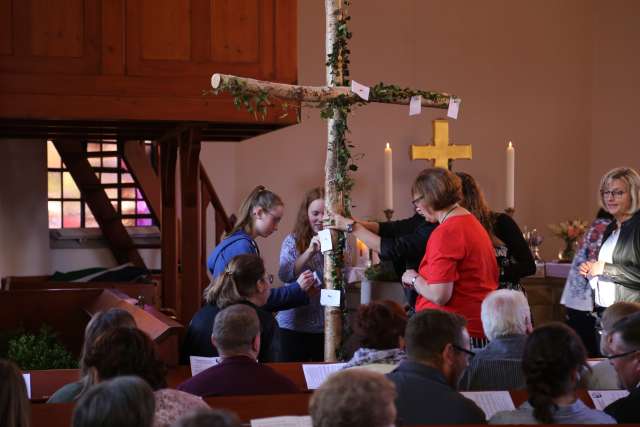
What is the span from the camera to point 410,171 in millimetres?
9734

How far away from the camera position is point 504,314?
350 cm

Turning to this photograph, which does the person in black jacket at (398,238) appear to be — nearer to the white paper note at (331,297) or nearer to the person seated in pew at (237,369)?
the white paper note at (331,297)

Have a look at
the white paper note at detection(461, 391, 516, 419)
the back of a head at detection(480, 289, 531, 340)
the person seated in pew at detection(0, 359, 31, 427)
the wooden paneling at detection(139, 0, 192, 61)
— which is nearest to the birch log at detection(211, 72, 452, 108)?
the back of a head at detection(480, 289, 531, 340)

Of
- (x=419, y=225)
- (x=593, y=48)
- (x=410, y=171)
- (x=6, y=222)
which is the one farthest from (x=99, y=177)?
(x=419, y=225)

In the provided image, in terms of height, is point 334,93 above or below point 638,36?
below

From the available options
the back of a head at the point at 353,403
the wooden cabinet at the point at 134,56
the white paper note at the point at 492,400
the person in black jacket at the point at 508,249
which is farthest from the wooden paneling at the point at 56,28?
the back of a head at the point at 353,403

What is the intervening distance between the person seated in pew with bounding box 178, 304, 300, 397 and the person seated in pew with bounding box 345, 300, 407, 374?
0.30 metres

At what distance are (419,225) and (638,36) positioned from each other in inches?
247

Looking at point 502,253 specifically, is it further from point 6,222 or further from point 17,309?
point 6,222

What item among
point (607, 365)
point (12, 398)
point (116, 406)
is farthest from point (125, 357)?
point (607, 365)

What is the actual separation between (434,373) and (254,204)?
85.0 inches

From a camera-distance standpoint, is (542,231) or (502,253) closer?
(502,253)

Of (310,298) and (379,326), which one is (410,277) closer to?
(379,326)

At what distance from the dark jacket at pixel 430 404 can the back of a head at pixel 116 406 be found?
922 millimetres
